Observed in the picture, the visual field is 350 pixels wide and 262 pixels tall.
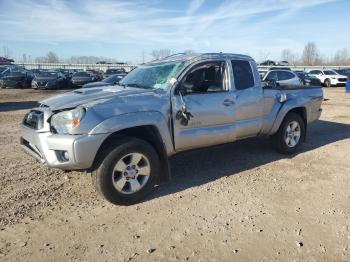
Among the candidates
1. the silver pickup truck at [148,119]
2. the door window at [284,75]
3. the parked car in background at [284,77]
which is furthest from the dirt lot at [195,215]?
the door window at [284,75]

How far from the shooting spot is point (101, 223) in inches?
162

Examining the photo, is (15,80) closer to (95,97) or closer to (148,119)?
(95,97)

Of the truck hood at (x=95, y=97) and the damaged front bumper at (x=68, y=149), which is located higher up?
the truck hood at (x=95, y=97)

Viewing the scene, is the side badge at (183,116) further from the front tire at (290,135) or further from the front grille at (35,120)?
the front tire at (290,135)

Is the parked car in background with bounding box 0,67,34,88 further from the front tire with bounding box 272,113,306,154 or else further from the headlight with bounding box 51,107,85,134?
the headlight with bounding box 51,107,85,134

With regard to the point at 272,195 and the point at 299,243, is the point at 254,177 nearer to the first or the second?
the point at 272,195

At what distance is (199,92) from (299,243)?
2.48m

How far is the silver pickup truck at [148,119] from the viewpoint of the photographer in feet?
14.0

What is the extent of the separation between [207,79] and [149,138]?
141 cm

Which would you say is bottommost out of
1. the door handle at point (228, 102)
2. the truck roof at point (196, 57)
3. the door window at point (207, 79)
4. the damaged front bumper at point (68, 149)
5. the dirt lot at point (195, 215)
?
the dirt lot at point (195, 215)

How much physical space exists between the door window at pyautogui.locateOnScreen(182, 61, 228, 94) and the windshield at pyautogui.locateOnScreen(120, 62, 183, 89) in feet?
0.77

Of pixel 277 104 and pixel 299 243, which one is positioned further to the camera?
pixel 277 104

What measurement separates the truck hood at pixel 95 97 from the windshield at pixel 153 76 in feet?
1.04

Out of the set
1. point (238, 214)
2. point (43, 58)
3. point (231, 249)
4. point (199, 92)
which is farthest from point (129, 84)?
point (43, 58)
